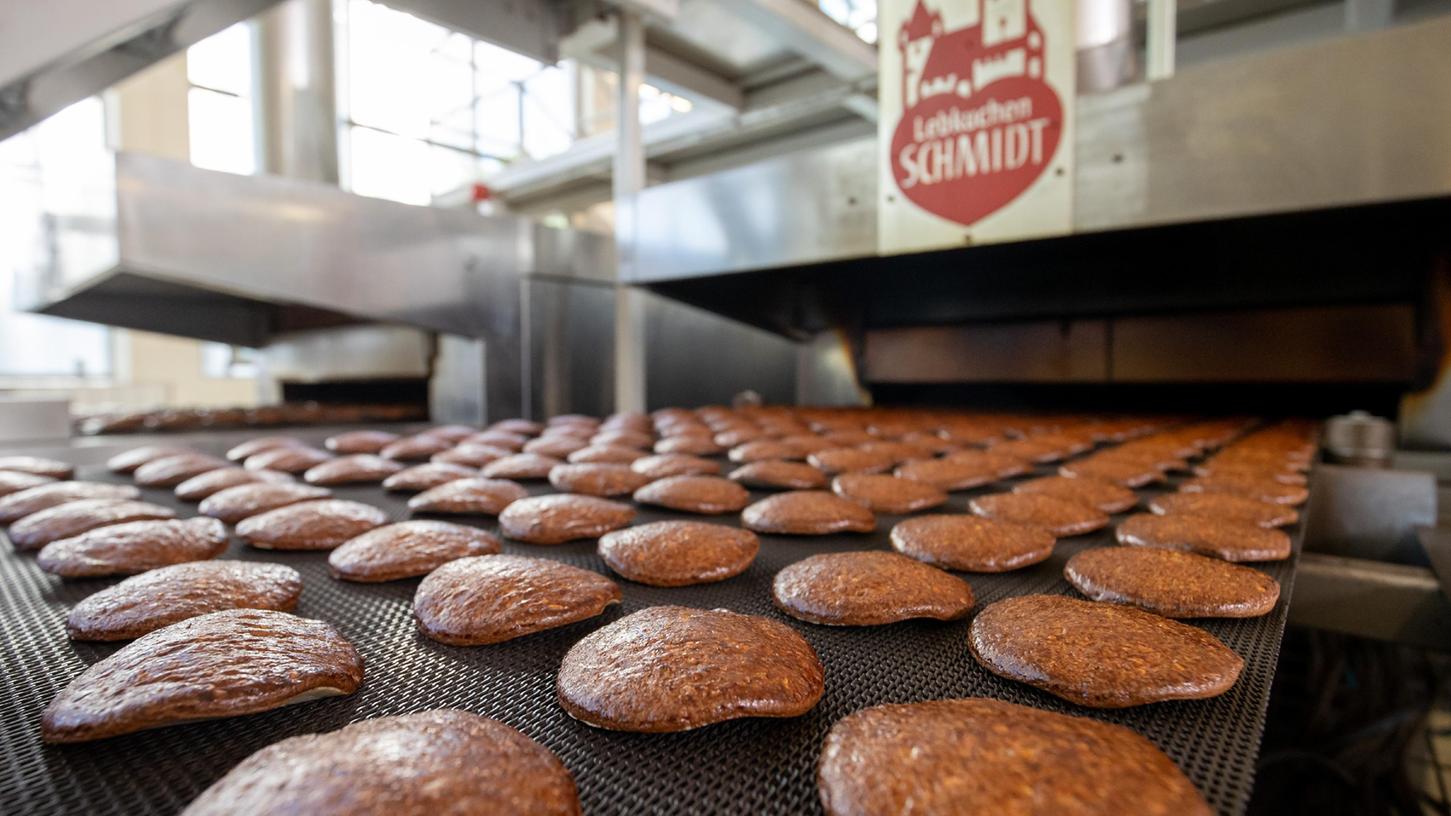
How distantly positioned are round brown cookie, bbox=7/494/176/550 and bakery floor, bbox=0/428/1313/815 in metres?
0.10

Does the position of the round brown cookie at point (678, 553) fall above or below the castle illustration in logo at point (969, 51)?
below

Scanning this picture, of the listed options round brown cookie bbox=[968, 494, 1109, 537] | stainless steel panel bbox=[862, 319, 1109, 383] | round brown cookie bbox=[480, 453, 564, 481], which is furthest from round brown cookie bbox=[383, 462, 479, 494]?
stainless steel panel bbox=[862, 319, 1109, 383]

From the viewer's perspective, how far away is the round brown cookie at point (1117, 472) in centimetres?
107

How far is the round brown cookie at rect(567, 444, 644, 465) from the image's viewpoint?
4.20ft

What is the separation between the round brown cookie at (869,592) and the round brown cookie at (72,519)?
2.65 feet

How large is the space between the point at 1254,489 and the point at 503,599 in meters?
1.03

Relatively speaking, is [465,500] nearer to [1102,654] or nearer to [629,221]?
[1102,654]

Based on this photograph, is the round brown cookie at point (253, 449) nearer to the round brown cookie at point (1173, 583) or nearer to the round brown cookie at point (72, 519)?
the round brown cookie at point (72, 519)

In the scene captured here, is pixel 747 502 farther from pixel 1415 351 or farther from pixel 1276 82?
pixel 1415 351

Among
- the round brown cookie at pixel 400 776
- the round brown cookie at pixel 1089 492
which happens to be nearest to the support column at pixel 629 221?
the round brown cookie at pixel 1089 492

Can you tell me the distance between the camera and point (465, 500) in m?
0.94

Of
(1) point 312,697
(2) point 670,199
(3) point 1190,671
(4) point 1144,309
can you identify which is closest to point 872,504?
(3) point 1190,671

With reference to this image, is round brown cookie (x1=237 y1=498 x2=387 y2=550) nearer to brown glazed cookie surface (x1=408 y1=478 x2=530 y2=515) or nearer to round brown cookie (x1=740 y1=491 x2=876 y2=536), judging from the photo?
brown glazed cookie surface (x1=408 y1=478 x2=530 y2=515)

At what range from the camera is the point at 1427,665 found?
1.75 m
